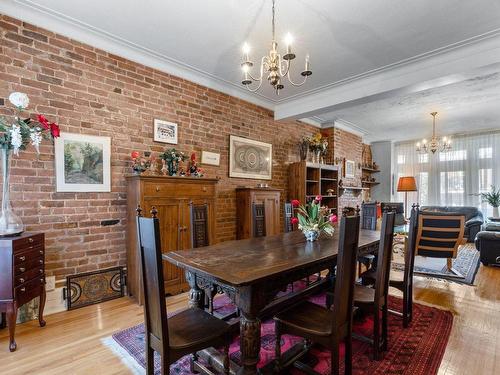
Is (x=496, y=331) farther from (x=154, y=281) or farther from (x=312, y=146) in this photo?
(x=312, y=146)

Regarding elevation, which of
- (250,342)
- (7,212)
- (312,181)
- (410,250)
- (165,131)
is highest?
(165,131)

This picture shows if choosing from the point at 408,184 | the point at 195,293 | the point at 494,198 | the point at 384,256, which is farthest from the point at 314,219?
the point at 494,198

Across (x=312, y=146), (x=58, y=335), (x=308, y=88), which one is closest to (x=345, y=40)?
(x=308, y=88)

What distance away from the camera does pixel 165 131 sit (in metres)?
→ 3.55

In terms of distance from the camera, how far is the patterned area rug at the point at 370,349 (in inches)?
74.2

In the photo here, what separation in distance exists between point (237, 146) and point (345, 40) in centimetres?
218

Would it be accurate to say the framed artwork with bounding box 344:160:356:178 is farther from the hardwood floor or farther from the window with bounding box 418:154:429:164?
the hardwood floor

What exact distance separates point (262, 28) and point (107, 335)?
325 centimetres

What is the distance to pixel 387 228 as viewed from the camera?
6.51ft

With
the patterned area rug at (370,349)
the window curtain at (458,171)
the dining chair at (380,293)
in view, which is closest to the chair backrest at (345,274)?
the dining chair at (380,293)

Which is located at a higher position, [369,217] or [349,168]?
[349,168]

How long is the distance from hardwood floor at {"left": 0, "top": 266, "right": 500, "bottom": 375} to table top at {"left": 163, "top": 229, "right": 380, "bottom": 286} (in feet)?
3.03

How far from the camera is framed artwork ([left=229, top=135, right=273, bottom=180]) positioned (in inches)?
173

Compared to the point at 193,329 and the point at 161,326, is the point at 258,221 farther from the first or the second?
the point at 161,326
